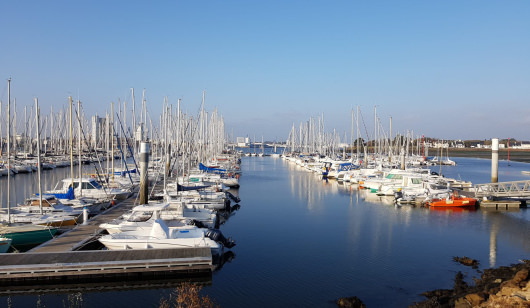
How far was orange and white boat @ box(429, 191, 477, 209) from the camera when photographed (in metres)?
37.7

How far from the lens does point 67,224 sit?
81.8 ft

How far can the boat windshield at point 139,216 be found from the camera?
23406 mm

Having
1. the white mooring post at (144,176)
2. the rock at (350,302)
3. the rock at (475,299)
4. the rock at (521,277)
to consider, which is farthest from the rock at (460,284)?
the white mooring post at (144,176)

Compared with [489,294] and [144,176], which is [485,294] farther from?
[144,176]

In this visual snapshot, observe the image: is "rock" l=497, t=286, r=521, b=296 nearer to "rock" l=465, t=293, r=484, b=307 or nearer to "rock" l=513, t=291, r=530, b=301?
"rock" l=513, t=291, r=530, b=301

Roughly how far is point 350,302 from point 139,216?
1288cm

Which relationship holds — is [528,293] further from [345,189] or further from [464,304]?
[345,189]

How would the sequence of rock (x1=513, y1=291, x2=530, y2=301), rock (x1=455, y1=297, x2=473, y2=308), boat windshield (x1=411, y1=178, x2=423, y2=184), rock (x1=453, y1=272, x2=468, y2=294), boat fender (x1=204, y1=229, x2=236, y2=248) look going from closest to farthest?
rock (x1=513, y1=291, x2=530, y2=301) < rock (x1=455, y1=297, x2=473, y2=308) < rock (x1=453, y1=272, x2=468, y2=294) < boat fender (x1=204, y1=229, x2=236, y2=248) < boat windshield (x1=411, y1=178, x2=423, y2=184)

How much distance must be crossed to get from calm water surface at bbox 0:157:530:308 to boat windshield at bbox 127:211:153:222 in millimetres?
5526

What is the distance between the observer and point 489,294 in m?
14.2

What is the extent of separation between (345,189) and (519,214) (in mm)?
22721

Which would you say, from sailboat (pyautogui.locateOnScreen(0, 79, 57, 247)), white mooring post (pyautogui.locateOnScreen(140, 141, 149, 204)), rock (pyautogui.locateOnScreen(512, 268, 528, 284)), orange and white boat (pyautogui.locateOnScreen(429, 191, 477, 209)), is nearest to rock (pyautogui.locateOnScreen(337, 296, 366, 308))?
rock (pyautogui.locateOnScreen(512, 268, 528, 284))

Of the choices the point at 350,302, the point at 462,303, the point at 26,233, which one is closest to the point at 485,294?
the point at 462,303

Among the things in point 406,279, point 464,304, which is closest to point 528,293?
point 464,304
